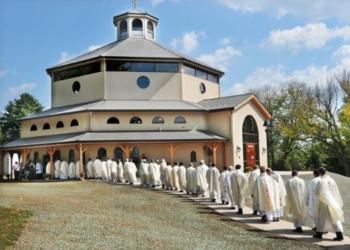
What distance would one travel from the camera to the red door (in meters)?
34.5

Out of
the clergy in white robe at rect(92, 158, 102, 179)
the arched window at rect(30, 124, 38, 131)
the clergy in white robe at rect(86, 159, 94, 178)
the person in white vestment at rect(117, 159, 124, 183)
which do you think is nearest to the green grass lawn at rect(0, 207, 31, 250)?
the person in white vestment at rect(117, 159, 124, 183)

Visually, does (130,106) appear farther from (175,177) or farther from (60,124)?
(175,177)

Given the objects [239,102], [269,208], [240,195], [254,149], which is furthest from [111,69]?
[269,208]

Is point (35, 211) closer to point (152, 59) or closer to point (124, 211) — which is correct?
point (124, 211)

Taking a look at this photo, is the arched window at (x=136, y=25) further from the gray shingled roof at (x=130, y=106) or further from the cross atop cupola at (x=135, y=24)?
the gray shingled roof at (x=130, y=106)

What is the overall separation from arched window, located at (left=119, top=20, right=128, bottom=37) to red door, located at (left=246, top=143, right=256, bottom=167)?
53.0 ft

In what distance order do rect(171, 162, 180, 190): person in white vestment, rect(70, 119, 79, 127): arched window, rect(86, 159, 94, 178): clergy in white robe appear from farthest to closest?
rect(70, 119, 79, 127): arched window → rect(86, 159, 94, 178): clergy in white robe → rect(171, 162, 180, 190): person in white vestment

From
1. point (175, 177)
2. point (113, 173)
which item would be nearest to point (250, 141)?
point (113, 173)

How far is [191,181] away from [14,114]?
48684 mm

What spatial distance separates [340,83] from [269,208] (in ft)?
124

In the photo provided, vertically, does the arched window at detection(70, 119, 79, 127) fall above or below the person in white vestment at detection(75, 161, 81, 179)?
above

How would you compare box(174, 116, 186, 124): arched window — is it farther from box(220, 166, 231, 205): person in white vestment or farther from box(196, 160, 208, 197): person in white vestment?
box(220, 166, 231, 205): person in white vestment

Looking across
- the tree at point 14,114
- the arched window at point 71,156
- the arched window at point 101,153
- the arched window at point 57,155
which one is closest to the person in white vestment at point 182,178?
the arched window at point 101,153

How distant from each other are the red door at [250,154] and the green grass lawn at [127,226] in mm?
16898
